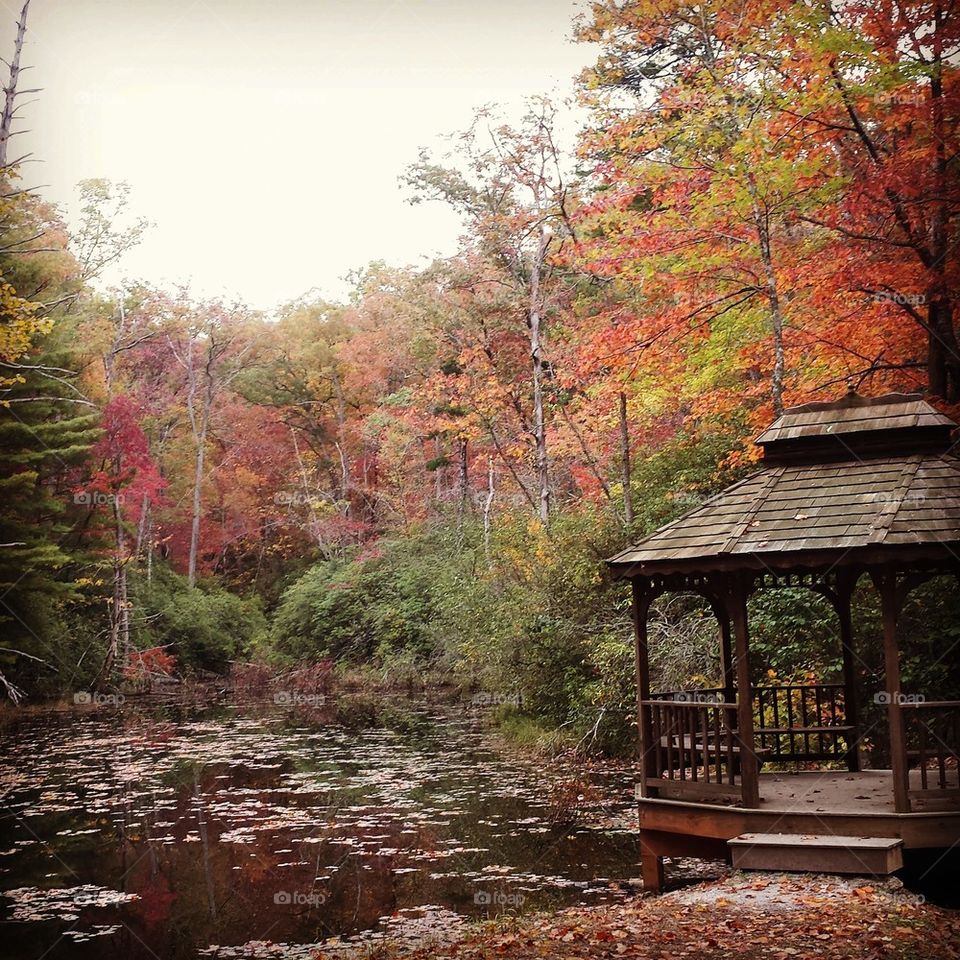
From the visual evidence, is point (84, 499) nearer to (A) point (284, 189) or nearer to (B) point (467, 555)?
(B) point (467, 555)

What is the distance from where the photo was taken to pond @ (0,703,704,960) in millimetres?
8812

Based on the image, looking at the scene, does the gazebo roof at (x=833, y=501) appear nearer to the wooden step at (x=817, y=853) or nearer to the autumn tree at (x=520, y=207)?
the wooden step at (x=817, y=853)

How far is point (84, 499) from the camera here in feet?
90.9

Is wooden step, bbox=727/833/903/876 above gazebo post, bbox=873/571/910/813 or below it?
below

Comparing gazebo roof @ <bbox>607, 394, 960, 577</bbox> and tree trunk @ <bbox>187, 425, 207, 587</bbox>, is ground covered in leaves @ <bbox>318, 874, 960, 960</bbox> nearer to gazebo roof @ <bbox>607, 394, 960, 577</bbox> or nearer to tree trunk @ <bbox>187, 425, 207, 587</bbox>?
gazebo roof @ <bbox>607, 394, 960, 577</bbox>

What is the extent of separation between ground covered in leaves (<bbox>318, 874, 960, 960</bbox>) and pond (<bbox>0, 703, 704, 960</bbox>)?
113 cm

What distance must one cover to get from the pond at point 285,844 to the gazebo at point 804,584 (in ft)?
4.82

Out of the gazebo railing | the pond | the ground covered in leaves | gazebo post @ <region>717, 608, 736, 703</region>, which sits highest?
gazebo post @ <region>717, 608, 736, 703</region>

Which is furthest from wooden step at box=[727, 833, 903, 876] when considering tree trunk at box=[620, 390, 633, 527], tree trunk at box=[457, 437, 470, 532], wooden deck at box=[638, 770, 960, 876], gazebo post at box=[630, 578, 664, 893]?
tree trunk at box=[457, 437, 470, 532]

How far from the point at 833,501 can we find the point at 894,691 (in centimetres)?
189

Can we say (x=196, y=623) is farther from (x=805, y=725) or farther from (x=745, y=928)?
(x=745, y=928)

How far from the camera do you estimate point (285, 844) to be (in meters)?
11.5

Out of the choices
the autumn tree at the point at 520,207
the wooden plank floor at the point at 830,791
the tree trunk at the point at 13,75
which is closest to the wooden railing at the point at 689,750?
the wooden plank floor at the point at 830,791

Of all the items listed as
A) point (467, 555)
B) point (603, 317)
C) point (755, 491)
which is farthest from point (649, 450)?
point (755, 491)
